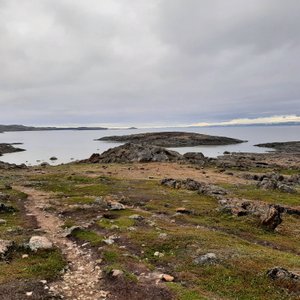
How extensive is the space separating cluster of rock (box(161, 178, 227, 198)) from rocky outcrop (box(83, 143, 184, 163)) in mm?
48238

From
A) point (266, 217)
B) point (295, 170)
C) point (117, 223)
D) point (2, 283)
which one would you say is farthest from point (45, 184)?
point (295, 170)

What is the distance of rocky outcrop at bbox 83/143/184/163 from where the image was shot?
116594mm

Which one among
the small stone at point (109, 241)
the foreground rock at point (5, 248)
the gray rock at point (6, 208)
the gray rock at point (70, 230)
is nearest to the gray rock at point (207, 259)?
the small stone at point (109, 241)

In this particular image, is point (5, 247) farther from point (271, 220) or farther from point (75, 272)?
point (271, 220)

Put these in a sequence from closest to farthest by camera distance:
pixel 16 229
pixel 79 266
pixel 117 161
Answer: pixel 79 266
pixel 16 229
pixel 117 161

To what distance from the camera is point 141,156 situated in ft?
384

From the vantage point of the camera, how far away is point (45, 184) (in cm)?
6569

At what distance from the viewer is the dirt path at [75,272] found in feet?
62.0

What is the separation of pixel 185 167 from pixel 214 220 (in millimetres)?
64121

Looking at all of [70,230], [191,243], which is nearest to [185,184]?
[70,230]

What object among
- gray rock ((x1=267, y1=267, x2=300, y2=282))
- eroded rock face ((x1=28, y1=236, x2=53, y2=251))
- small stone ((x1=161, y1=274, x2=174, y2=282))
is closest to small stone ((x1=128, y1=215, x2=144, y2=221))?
eroded rock face ((x1=28, y1=236, x2=53, y2=251))

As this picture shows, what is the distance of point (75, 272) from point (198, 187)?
43.0 m

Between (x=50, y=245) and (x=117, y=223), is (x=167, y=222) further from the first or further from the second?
(x=50, y=245)

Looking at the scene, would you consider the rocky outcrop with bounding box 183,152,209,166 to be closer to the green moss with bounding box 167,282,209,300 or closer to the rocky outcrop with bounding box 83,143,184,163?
the rocky outcrop with bounding box 83,143,184,163
